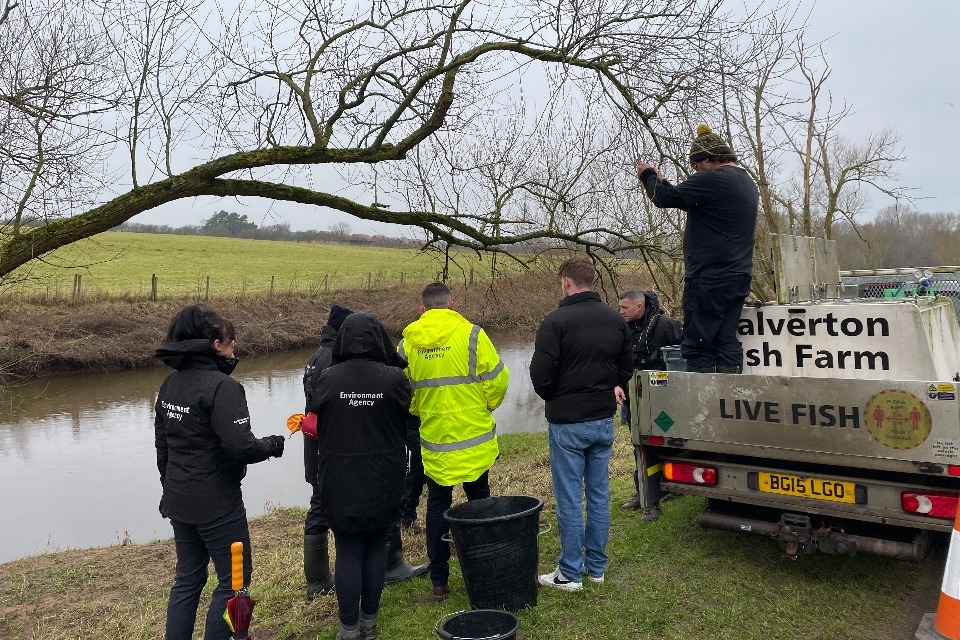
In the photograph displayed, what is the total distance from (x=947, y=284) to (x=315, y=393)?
286 inches

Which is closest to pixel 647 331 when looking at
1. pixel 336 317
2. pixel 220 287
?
pixel 336 317

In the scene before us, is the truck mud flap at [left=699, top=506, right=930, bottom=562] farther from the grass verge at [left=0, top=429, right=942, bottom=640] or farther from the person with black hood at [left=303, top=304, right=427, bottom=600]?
the person with black hood at [left=303, top=304, right=427, bottom=600]

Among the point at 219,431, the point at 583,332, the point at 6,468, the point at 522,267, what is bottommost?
the point at 6,468

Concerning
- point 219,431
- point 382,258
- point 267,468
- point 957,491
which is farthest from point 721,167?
point 382,258

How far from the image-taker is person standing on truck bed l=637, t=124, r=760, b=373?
4.75 m

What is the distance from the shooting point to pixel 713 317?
486 centimetres

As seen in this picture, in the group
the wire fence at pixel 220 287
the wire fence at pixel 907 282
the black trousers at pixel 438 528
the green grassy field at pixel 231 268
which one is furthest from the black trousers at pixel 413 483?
the wire fence at pixel 220 287

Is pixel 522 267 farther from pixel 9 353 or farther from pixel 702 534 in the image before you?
pixel 9 353

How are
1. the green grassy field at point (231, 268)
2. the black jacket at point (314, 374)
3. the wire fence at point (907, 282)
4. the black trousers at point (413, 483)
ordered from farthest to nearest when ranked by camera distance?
the green grassy field at point (231, 268)
the wire fence at point (907, 282)
the black trousers at point (413, 483)
the black jacket at point (314, 374)

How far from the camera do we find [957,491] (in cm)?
393

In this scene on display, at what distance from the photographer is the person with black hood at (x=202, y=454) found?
12.3 ft

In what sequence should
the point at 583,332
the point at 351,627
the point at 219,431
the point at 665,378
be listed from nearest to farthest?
the point at 219,431 < the point at 351,627 < the point at 583,332 < the point at 665,378

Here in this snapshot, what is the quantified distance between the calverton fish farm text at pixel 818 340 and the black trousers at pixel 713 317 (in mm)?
183

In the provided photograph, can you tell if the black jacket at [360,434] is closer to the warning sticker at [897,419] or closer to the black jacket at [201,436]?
the black jacket at [201,436]
